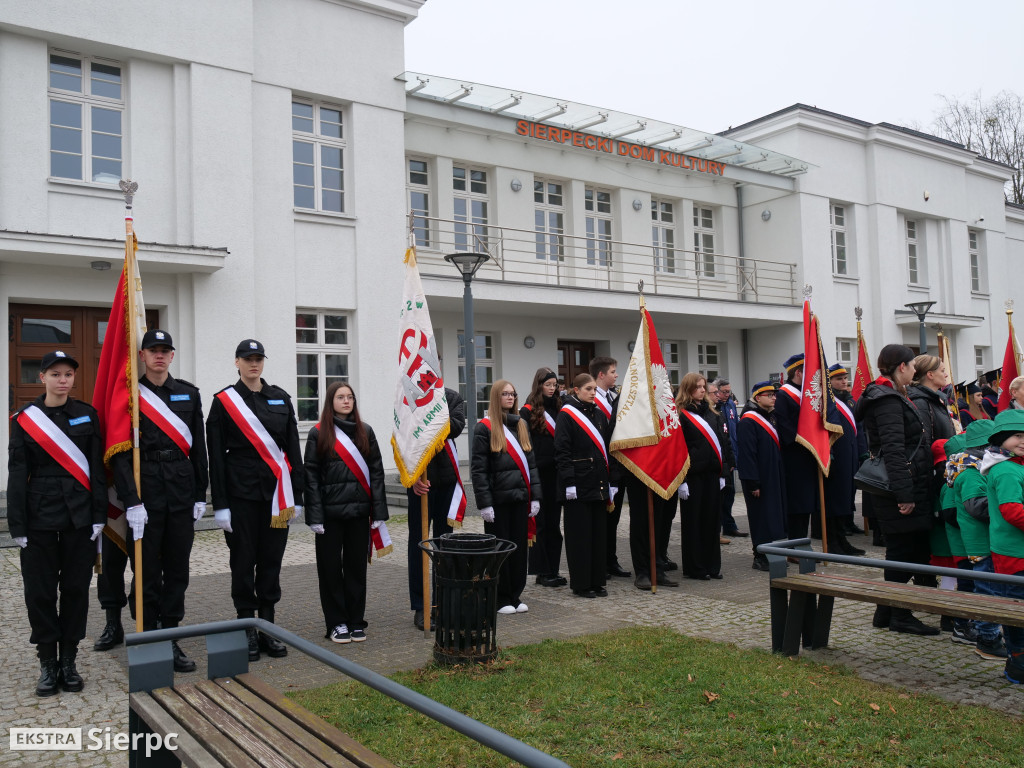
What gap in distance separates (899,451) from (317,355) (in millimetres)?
11425

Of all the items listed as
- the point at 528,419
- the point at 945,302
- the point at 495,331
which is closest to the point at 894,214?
the point at 945,302

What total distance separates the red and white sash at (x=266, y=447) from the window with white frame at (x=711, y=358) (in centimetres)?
1859

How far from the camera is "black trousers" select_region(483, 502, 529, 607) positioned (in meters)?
7.03

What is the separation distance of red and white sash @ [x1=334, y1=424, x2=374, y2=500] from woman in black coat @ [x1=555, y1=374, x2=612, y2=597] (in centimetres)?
208

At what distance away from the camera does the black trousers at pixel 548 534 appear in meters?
8.41

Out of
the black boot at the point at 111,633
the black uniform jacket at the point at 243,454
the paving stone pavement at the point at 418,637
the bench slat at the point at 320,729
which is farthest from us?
the black boot at the point at 111,633

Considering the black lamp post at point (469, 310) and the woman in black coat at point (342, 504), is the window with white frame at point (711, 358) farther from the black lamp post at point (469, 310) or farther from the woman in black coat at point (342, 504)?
the woman in black coat at point (342, 504)

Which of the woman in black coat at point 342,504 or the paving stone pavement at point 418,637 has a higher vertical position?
the woman in black coat at point 342,504

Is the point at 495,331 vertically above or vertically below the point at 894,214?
below

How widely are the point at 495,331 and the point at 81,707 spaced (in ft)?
49.3

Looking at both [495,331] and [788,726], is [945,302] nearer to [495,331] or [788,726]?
[495,331]

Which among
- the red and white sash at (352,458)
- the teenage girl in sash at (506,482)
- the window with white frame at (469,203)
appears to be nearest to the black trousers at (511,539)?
the teenage girl in sash at (506,482)

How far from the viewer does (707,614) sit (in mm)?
6988

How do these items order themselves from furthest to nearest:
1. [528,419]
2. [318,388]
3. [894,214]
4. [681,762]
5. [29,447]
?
[894,214] < [318,388] < [528,419] < [29,447] < [681,762]
